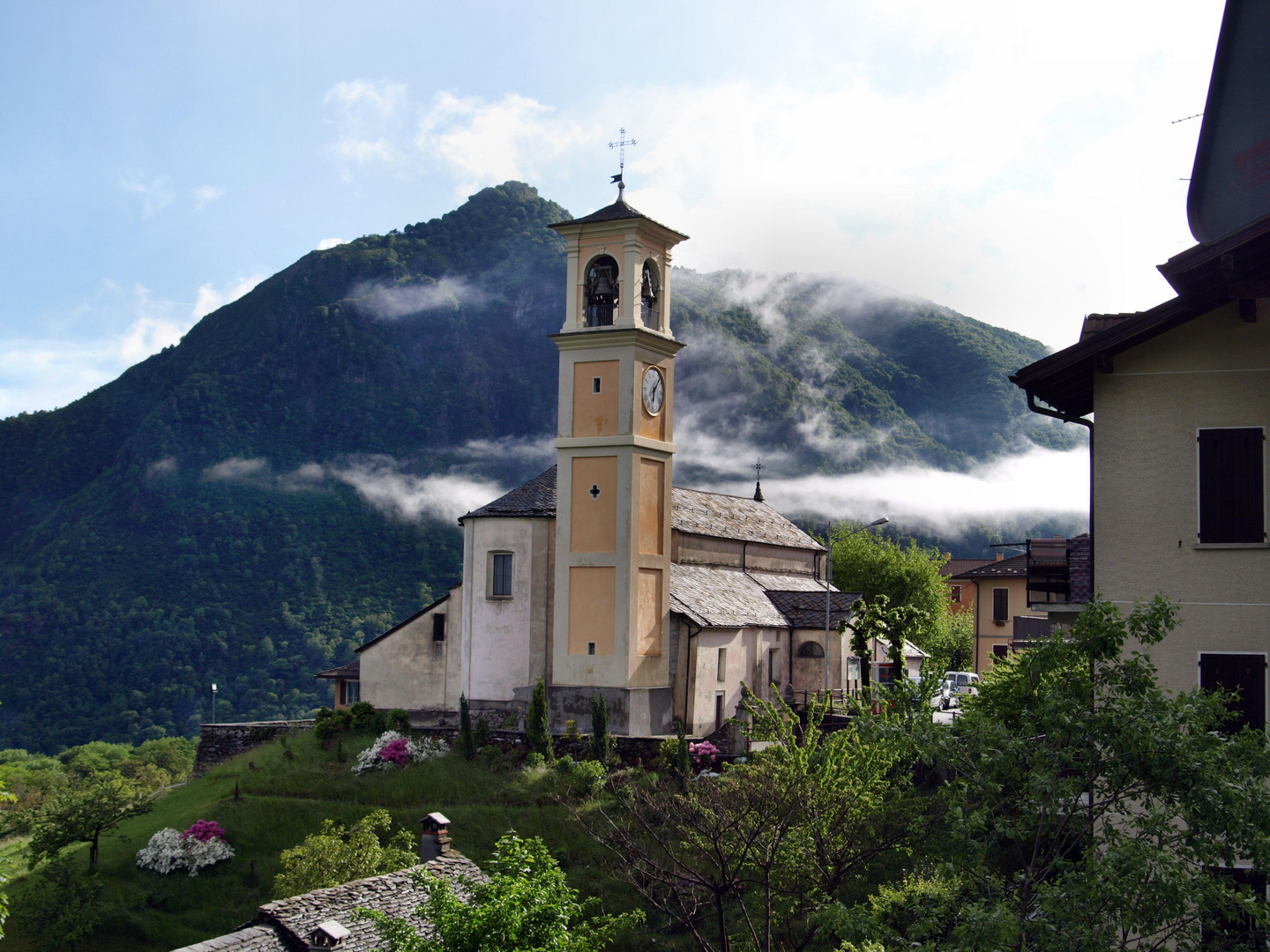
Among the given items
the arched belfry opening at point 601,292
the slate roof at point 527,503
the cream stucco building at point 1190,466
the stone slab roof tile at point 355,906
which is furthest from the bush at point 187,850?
the cream stucco building at point 1190,466

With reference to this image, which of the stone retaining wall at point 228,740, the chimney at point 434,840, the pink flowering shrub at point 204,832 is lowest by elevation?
the pink flowering shrub at point 204,832

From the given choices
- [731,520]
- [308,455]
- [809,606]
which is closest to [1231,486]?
[809,606]

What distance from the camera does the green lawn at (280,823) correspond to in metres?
29.8

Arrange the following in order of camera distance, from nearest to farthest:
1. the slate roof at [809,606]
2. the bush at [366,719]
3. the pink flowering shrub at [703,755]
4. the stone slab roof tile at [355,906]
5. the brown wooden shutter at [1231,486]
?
the brown wooden shutter at [1231,486]
the stone slab roof tile at [355,906]
the pink flowering shrub at [703,755]
the bush at [366,719]
the slate roof at [809,606]

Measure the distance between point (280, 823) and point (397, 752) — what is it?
13.2 ft

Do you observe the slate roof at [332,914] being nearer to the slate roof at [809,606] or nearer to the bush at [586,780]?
the bush at [586,780]

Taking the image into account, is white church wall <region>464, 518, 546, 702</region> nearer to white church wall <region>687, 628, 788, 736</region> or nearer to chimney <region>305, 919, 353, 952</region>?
white church wall <region>687, 628, 788, 736</region>

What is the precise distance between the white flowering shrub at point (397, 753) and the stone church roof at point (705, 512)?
7736 mm

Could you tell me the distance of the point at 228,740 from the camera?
4197cm

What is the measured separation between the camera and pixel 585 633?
3712cm

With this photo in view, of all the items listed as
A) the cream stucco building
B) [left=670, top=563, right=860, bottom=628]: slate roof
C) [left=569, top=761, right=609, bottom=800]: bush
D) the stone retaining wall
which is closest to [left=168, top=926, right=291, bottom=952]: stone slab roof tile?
the cream stucco building

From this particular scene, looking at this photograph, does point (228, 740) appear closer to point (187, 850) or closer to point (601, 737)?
point (187, 850)

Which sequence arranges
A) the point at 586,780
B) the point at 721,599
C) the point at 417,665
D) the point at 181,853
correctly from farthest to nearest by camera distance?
the point at 721,599, the point at 417,665, the point at 586,780, the point at 181,853

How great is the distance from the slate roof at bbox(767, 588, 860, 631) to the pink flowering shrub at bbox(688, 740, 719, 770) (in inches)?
464
